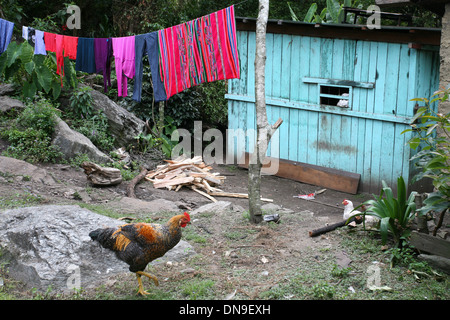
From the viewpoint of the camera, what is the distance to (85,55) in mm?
10133

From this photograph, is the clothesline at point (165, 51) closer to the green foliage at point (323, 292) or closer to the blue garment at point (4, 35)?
the blue garment at point (4, 35)

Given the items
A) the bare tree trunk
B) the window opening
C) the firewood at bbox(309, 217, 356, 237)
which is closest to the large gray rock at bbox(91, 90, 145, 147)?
the window opening

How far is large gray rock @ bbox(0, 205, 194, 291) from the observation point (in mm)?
5359

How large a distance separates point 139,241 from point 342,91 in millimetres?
7418

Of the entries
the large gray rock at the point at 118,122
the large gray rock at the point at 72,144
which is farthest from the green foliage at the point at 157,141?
the large gray rock at the point at 72,144

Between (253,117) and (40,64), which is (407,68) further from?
(40,64)

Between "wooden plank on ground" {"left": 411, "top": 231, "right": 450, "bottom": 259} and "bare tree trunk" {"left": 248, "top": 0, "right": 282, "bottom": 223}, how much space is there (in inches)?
88.7

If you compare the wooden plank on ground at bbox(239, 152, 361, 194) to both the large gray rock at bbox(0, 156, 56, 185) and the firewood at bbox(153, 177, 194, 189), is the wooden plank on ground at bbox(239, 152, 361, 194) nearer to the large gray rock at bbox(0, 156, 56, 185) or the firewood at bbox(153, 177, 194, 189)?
the firewood at bbox(153, 177, 194, 189)

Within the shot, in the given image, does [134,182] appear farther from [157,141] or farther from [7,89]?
[7,89]

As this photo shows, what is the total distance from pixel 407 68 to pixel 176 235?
6.76 meters

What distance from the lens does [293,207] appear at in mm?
10070

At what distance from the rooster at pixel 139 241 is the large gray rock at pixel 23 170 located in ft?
14.1

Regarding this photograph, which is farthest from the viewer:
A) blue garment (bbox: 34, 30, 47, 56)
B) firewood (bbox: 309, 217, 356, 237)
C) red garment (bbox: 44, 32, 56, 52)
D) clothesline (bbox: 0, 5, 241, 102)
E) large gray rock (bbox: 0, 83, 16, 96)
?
large gray rock (bbox: 0, 83, 16, 96)

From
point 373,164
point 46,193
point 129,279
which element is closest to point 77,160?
point 46,193
